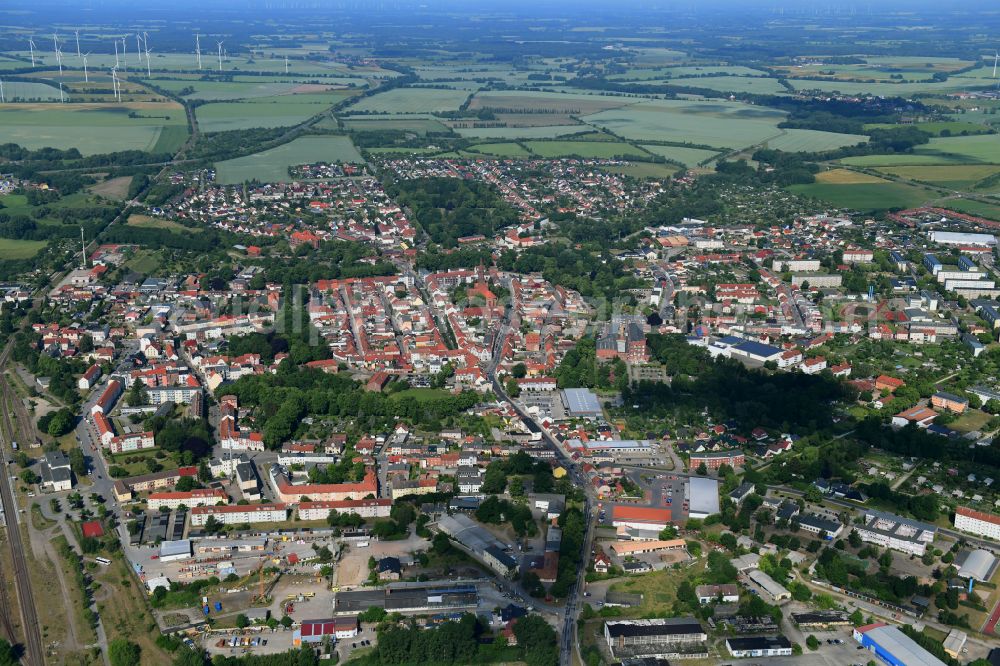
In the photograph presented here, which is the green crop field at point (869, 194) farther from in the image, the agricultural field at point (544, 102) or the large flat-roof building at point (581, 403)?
the agricultural field at point (544, 102)

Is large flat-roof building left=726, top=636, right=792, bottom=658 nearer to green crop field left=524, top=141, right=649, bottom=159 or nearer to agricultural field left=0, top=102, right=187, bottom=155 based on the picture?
green crop field left=524, top=141, right=649, bottom=159

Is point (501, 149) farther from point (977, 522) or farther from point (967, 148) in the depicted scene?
point (977, 522)

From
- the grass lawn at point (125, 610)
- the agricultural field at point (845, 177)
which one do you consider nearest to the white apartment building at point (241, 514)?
the grass lawn at point (125, 610)

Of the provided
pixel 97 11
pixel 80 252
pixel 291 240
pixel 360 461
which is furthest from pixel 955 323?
pixel 97 11

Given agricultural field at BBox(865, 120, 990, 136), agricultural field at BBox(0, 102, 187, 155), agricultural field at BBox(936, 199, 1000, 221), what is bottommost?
agricultural field at BBox(0, 102, 187, 155)

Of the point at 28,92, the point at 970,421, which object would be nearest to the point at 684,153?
the point at 970,421

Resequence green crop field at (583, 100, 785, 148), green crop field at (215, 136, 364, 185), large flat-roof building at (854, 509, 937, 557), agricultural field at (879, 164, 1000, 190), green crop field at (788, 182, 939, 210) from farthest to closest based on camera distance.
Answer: green crop field at (583, 100, 785, 148) → green crop field at (215, 136, 364, 185) → agricultural field at (879, 164, 1000, 190) → green crop field at (788, 182, 939, 210) → large flat-roof building at (854, 509, 937, 557)

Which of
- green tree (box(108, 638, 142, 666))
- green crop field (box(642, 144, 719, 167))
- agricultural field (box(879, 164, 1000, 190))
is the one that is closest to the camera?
green tree (box(108, 638, 142, 666))

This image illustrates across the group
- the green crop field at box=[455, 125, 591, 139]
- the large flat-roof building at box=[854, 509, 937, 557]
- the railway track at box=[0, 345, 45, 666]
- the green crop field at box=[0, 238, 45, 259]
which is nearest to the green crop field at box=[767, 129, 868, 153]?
the green crop field at box=[455, 125, 591, 139]
